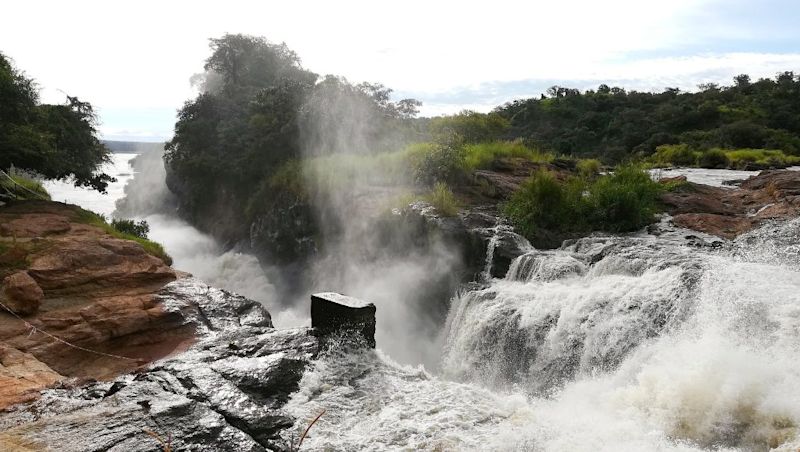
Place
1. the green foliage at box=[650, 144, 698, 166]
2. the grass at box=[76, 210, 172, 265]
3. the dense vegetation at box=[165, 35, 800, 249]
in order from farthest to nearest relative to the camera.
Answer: the green foliage at box=[650, 144, 698, 166] → the dense vegetation at box=[165, 35, 800, 249] → the grass at box=[76, 210, 172, 265]

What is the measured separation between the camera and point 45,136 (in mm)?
10828

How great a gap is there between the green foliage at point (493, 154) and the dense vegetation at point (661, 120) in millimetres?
7496

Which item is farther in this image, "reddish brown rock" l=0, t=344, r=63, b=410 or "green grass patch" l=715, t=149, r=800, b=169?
"green grass patch" l=715, t=149, r=800, b=169

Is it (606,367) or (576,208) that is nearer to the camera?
(606,367)

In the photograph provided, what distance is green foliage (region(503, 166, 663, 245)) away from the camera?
10.3 meters

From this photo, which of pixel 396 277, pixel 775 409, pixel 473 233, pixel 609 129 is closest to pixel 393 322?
pixel 396 277

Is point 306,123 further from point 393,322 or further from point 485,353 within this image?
point 485,353

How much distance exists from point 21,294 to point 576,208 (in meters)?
10.1

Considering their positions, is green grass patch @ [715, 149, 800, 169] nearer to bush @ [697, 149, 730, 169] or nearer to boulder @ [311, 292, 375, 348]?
bush @ [697, 149, 730, 169]

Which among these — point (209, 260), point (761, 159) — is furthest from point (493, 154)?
point (761, 159)

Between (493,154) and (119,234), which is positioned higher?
(493,154)

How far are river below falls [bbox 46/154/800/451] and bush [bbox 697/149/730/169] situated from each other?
14.2 meters

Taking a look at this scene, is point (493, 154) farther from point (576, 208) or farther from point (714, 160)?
point (714, 160)

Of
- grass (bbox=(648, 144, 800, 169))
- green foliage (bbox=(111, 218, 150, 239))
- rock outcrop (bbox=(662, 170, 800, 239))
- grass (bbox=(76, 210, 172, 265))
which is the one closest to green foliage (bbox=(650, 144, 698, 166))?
grass (bbox=(648, 144, 800, 169))
